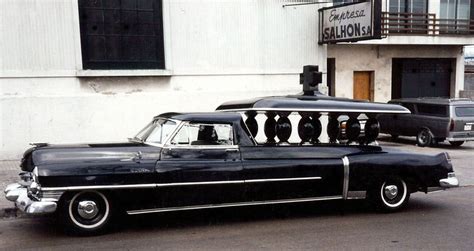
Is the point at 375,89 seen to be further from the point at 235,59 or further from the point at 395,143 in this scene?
the point at 235,59

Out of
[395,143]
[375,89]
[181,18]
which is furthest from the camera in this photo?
[375,89]

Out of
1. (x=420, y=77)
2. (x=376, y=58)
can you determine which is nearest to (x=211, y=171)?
(x=376, y=58)

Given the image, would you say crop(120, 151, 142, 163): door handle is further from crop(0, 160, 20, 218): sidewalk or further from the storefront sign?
the storefront sign

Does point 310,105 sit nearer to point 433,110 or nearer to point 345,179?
point 345,179

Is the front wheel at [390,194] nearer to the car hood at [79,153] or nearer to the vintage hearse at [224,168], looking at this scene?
the vintage hearse at [224,168]

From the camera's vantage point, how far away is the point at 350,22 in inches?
563

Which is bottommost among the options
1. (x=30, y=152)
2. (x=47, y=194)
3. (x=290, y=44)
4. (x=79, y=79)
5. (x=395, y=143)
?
(x=395, y=143)

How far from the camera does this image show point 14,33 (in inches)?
452

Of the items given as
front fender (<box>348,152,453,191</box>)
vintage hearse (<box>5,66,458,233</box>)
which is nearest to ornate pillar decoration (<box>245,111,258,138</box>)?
vintage hearse (<box>5,66,458,233</box>)

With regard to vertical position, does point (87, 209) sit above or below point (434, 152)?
above

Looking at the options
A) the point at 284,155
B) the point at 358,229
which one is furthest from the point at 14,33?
the point at 358,229

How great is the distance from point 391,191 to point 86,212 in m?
4.41

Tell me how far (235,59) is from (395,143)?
6.77 metres

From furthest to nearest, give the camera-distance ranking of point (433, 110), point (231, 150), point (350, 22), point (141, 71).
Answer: point (433, 110) < point (350, 22) < point (141, 71) < point (231, 150)
